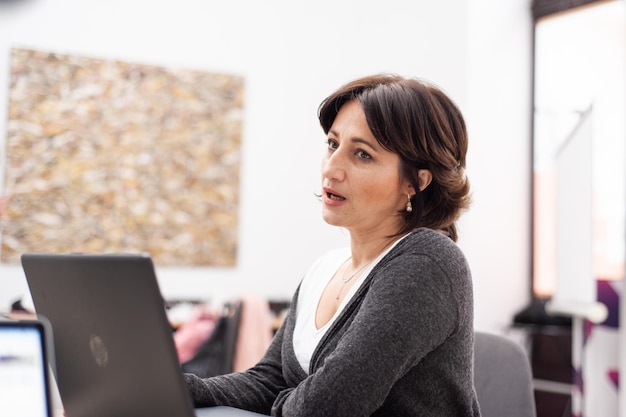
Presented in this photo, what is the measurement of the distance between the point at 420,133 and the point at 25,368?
0.76 m

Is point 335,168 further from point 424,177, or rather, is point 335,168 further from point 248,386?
point 248,386

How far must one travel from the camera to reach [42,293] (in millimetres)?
1076

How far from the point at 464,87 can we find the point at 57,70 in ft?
7.41

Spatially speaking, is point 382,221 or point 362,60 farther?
point 362,60

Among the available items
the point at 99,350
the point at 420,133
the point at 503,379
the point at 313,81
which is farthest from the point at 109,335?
the point at 313,81

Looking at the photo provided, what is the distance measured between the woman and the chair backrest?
20cm

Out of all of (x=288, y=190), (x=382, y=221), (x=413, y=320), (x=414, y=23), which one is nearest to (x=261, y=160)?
(x=288, y=190)

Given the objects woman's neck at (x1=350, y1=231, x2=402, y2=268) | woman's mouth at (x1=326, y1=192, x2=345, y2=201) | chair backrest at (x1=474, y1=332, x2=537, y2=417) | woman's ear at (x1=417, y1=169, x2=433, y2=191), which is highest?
woman's ear at (x1=417, y1=169, x2=433, y2=191)

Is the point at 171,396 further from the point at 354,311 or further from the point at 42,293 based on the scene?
the point at 354,311

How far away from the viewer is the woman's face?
1.34 meters

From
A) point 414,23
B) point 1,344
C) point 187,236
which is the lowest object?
point 187,236

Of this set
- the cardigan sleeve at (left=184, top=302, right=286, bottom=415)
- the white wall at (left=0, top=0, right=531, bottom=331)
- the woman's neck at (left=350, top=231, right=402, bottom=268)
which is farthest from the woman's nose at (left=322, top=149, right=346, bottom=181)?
the white wall at (left=0, top=0, right=531, bottom=331)

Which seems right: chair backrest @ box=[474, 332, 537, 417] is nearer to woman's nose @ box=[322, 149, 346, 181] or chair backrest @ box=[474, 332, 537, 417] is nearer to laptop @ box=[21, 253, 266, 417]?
woman's nose @ box=[322, 149, 346, 181]

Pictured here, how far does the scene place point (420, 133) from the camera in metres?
1.30
